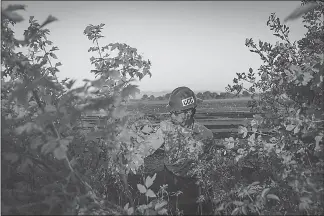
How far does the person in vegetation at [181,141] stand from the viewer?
137 inches

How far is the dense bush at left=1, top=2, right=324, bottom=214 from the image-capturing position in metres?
2.41

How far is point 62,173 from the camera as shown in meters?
2.74

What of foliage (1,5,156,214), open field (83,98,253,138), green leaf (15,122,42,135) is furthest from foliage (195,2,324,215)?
green leaf (15,122,42,135)

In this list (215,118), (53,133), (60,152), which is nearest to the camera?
(60,152)

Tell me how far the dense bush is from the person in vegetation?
325 millimetres

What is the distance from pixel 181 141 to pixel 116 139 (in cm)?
103

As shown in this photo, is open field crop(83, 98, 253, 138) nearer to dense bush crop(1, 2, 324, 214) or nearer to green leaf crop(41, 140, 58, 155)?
dense bush crop(1, 2, 324, 214)

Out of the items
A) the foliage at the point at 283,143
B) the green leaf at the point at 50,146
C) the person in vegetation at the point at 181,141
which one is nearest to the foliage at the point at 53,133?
the green leaf at the point at 50,146

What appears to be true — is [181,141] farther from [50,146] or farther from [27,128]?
[27,128]

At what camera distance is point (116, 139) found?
9.34 ft

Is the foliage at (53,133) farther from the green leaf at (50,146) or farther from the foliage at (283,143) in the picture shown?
the foliage at (283,143)

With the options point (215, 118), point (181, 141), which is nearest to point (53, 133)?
point (181, 141)

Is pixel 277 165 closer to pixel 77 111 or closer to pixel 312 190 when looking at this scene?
pixel 312 190

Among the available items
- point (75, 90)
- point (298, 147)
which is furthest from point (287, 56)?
point (75, 90)
